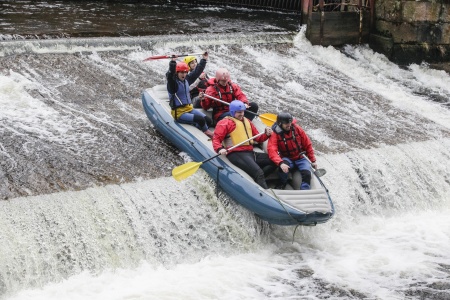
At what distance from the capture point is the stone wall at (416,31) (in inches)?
520

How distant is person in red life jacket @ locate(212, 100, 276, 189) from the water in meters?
0.43

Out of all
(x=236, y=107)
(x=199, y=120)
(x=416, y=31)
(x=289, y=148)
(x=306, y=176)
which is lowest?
(x=306, y=176)

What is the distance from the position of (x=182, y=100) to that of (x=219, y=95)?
20.3 inches

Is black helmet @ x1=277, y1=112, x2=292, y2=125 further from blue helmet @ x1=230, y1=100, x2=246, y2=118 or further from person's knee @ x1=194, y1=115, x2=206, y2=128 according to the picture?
person's knee @ x1=194, y1=115, x2=206, y2=128

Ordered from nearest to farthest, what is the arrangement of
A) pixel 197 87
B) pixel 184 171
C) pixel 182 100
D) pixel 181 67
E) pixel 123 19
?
pixel 184 171 → pixel 181 67 → pixel 182 100 → pixel 197 87 → pixel 123 19

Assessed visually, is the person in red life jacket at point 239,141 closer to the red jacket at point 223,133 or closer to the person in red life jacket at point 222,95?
the red jacket at point 223,133

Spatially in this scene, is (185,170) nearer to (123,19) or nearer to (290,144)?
(290,144)

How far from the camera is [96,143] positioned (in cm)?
841

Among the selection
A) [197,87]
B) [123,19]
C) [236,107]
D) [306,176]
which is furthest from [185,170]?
[123,19]

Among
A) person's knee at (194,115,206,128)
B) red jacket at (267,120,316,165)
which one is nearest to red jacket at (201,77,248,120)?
person's knee at (194,115,206,128)

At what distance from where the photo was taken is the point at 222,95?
8.64m

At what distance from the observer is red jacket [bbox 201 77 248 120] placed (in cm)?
864

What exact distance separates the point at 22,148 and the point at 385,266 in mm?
4362

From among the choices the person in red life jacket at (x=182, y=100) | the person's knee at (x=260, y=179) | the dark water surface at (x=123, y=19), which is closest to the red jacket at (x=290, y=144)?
the person's knee at (x=260, y=179)
